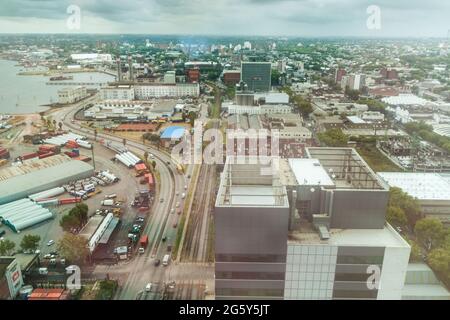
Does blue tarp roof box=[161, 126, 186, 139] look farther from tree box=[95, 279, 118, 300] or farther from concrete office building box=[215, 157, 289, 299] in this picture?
concrete office building box=[215, 157, 289, 299]

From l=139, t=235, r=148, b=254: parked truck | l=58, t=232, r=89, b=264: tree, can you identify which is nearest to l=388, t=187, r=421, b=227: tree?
l=139, t=235, r=148, b=254: parked truck

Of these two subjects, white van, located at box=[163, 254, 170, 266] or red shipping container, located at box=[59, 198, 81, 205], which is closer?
white van, located at box=[163, 254, 170, 266]

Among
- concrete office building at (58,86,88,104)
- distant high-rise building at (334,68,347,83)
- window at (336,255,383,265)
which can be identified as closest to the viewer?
window at (336,255,383,265)

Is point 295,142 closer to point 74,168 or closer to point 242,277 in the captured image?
point 74,168

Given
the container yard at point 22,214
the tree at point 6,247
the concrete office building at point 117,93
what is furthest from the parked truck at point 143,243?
the concrete office building at point 117,93

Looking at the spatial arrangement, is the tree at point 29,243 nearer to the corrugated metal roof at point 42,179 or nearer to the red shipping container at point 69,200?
the red shipping container at point 69,200

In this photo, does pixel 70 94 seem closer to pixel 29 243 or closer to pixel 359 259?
pixel 29 243

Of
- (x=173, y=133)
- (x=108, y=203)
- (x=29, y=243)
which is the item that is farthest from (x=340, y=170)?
(x=173, y=133)
